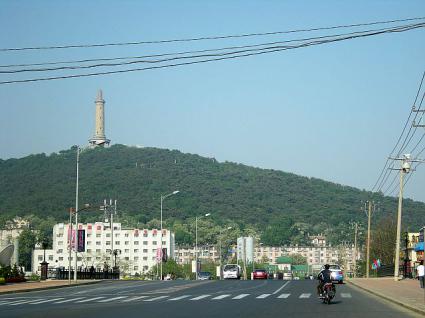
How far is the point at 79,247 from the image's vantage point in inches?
2501

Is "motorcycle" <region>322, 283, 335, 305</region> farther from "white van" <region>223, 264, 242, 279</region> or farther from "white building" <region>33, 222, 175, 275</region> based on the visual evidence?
"white building" <region>33, 222, 175, 275</region>

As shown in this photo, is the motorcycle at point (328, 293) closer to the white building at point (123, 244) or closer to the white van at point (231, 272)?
the white van at point (231, 272)

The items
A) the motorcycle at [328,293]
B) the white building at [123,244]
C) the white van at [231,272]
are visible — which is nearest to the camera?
the motorcycle at [328,293]

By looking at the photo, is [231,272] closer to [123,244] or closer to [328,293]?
[328,293]

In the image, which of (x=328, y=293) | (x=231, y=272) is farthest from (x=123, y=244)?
(x=328, y=293)

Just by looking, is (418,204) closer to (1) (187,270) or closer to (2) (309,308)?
(1) (187,270)

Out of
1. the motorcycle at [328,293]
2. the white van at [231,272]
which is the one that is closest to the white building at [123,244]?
the white van at [231,272]

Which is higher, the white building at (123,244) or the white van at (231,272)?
the white van at (231,272)

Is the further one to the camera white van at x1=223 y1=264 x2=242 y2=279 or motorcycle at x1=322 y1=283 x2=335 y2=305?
white van at x1=223 y1=264 x2=242 y2=279

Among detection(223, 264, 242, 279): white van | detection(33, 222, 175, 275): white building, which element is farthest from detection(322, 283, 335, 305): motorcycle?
detection(33, 222, 175, 275): white building

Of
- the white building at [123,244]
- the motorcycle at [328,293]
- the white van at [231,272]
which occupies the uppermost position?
the motorcycle at [328,293]

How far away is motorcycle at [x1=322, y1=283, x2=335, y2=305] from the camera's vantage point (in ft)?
98.8

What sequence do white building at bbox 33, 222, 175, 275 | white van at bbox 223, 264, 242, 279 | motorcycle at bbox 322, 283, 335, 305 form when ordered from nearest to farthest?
motorcycle at bbox 322, 283, 335, 305 < white van at bbox 223, 264, 242, 279 < white building at bbox 33, 222, 175, 275

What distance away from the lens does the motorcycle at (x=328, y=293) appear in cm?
3011
